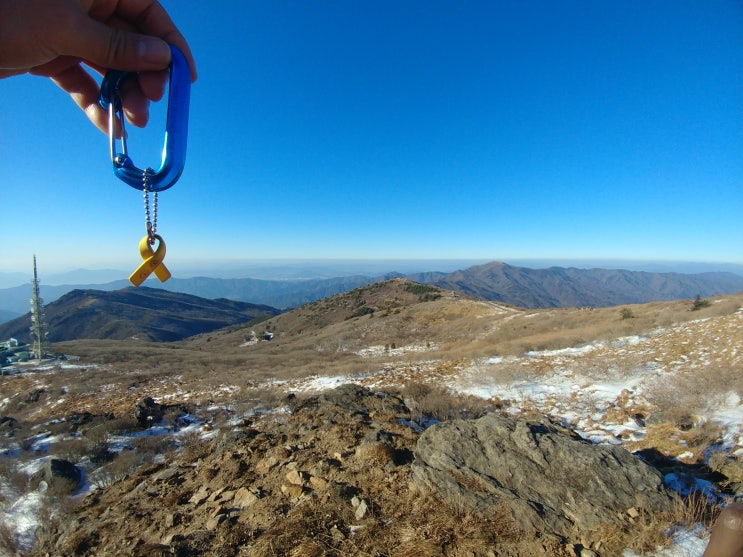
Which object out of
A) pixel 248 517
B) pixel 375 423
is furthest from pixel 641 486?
pixel 248 517

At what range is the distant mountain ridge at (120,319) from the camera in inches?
4801

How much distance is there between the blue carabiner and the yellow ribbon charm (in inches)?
15.5

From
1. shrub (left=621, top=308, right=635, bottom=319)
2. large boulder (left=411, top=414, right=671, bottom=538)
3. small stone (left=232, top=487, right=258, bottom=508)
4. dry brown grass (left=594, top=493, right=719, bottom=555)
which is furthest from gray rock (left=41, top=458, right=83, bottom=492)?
shrub (left=621, top=308, right=635, bottom=319)

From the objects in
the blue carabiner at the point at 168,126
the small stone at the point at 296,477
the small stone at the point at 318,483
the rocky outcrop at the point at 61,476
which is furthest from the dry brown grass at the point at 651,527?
the rocky outcrop at the point at 61,476

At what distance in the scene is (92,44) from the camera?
1746 mm

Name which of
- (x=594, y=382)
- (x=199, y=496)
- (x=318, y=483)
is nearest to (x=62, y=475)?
(x=199, y=496)

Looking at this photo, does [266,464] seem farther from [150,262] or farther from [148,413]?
[148,413]

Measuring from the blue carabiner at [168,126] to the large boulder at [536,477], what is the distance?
4.57 meters

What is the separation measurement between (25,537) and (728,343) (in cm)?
2134

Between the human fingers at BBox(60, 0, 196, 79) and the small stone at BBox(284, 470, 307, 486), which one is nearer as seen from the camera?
the human fingers at BBox(60, 0, 196, 79)

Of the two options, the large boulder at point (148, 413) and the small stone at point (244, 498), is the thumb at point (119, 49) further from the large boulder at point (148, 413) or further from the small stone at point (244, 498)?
the large boulder at point (148, 413)

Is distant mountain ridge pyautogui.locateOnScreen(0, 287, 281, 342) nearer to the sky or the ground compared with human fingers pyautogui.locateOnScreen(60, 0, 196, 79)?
nearer to the ground

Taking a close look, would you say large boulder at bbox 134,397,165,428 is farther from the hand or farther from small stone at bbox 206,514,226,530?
A: the hand

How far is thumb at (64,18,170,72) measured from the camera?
5.64 feet
